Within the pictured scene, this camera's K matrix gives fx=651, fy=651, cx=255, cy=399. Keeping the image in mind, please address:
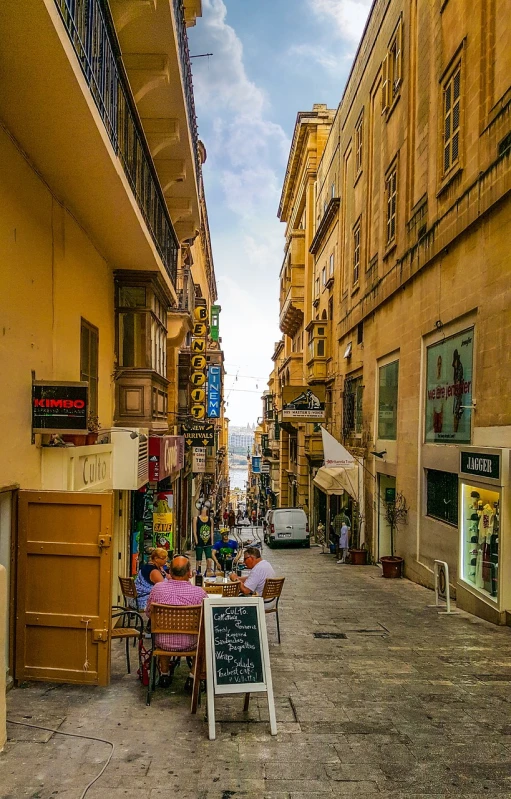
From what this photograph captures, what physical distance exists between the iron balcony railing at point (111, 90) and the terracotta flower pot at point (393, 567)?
30.8ft

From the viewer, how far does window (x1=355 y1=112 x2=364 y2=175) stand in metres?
24.1

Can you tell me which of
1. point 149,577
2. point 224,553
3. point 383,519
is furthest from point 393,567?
point 149,577

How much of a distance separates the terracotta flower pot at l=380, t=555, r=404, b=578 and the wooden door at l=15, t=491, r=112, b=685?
10.9m

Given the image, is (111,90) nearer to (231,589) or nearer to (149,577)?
(149,577)

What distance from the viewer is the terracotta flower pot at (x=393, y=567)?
16172 millimetres

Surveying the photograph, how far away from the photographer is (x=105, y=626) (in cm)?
651

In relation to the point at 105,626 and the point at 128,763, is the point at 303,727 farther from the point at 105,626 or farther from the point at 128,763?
the point at 105,626

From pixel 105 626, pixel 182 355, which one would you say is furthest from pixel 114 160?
pixel 182 355

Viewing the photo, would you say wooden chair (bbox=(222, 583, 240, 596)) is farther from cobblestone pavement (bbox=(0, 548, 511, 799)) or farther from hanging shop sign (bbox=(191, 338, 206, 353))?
hanging shop sign (bbox=(191, 338, 206, 353))

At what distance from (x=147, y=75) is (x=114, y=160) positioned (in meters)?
3.51

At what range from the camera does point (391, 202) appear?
752 inches

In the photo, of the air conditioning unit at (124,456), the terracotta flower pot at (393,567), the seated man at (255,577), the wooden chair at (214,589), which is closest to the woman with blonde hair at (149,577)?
the wooden chair at (214,589)

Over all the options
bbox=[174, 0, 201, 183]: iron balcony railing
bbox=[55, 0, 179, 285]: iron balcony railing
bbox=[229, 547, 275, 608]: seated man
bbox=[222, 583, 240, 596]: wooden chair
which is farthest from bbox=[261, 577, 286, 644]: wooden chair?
bbox=[174, 0, 201, 183]: iron balcony railing

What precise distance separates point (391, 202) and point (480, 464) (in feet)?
35.9
